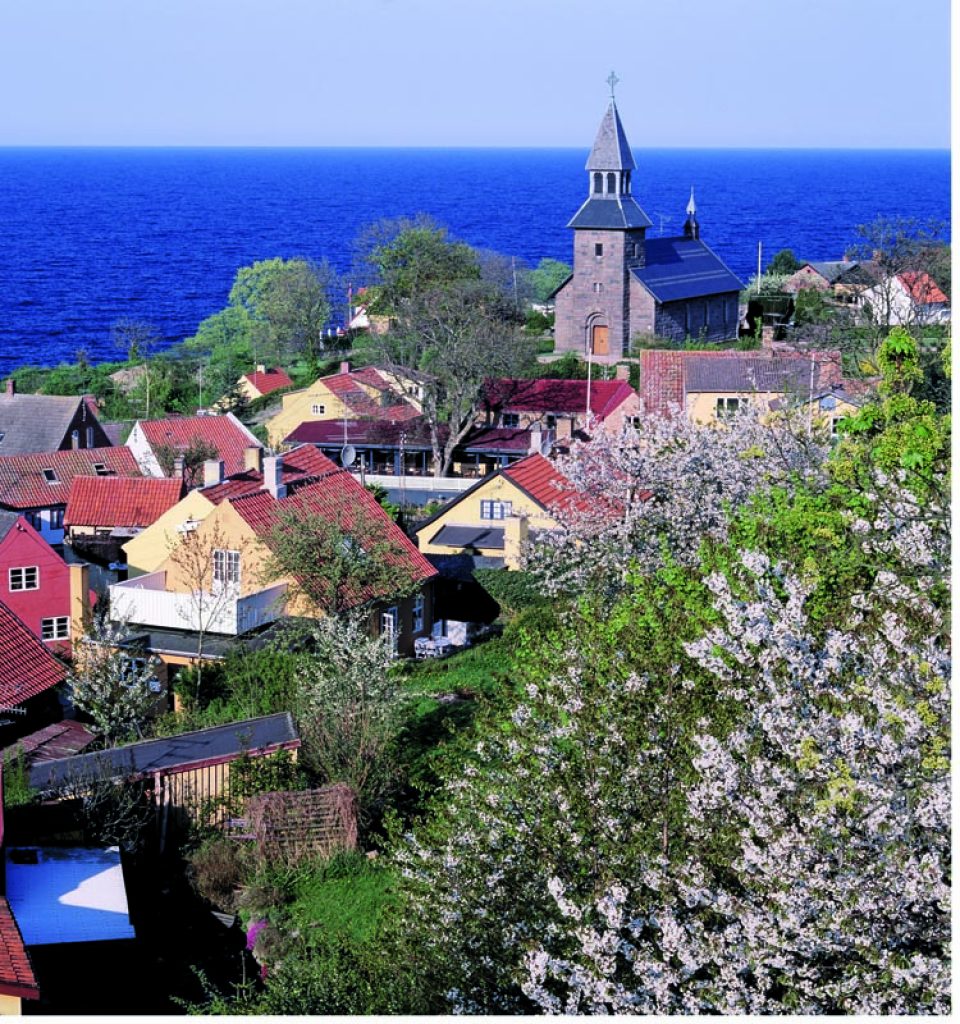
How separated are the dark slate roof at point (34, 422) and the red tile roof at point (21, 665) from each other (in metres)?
25.3

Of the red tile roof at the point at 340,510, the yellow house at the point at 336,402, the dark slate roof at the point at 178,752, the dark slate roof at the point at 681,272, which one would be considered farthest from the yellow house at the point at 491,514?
the dark slate roof at the point at 681,272

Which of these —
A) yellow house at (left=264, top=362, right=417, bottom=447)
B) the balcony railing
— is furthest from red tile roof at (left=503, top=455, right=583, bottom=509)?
yellow house at (left=264, top=362, right=417, bottom=447)

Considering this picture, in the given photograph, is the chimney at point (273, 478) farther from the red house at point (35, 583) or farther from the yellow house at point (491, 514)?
the yellow house at point (491, 514)

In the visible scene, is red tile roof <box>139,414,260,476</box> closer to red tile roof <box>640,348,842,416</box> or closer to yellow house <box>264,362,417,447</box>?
yellow house <box>264,362,417,447</box>

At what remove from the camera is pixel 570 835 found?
14586 mm

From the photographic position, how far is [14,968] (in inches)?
656

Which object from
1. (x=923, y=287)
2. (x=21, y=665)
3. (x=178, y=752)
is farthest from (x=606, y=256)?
(x=178, y=752)

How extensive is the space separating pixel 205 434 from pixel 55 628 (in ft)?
61.7

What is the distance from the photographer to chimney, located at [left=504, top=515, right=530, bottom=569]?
124 feet

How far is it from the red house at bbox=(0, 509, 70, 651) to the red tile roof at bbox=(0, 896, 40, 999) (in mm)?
17147

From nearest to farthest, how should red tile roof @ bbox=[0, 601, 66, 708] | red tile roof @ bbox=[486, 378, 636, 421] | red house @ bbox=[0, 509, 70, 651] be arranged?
1. red tile roof @ bbox=[0, 601, 66, 708]
2. red house @ bbox=[0, 509, 70, 651]
3. red tile roof @ bbox=[486, 378, 636, 421]

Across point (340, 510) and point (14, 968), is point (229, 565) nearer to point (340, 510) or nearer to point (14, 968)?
point (340, 510)

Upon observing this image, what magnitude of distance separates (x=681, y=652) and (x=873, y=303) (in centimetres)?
4848

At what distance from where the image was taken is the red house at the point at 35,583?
34562mm
